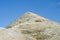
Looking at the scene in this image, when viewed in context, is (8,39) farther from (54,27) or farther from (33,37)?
(54,27)

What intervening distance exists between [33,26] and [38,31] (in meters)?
0.87

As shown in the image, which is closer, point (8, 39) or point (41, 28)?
point (8, 39)

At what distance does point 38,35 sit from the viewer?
17.7 m

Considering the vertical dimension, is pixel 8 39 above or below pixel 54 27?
below

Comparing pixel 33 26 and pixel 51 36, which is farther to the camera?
pixel 33 26

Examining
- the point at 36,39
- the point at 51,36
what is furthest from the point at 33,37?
the point at 51,36

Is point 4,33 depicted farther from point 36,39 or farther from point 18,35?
point 36,39

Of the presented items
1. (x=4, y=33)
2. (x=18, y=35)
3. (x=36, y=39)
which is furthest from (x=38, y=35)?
(x=4, y=33)

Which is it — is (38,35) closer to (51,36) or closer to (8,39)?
(51,36)

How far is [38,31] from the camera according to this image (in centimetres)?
1820

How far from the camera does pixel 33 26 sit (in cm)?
1884

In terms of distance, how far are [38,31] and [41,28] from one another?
1.28 ft

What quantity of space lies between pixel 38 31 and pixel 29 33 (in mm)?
797

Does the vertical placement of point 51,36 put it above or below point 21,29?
below
